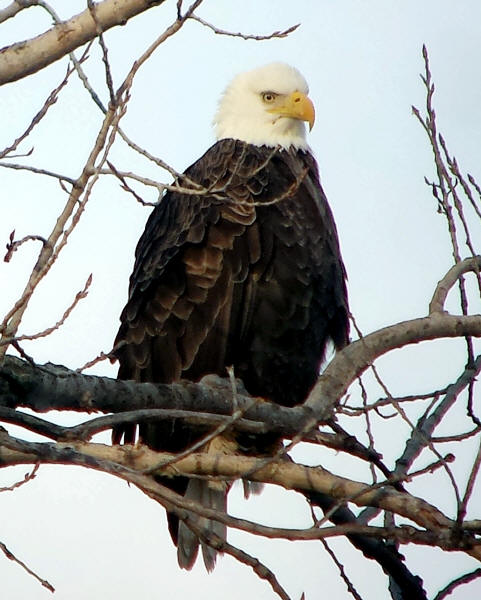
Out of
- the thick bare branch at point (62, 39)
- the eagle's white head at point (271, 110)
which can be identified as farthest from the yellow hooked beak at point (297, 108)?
the thick bare branch at point (62, 39)

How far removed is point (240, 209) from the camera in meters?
4.77

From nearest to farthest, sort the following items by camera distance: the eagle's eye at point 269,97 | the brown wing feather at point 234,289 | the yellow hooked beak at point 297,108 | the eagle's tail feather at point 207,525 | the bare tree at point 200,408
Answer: the bare tree at point 200,408, the brown wing feather at point 234,289, the eagle's tail feather at point 207,525, the yellow hooked beak at point 297,108, the eagle's eye at point 269,97

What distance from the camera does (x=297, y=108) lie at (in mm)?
5500

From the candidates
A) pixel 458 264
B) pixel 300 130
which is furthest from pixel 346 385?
pixel 300 130

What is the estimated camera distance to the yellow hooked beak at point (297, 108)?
5.43m

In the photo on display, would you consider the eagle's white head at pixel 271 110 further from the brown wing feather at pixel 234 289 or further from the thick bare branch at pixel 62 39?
→ the thick bare branch at pixel 62 39

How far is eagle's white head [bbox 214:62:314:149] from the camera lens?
18.1 feet

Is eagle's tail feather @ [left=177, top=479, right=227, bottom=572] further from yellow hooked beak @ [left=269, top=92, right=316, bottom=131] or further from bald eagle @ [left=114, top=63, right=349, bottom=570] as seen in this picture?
yellow hooked beak @ [left=269, top=92, right=316, bottom=131]

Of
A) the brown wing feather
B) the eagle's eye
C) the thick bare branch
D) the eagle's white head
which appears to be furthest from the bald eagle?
the thick bare branch

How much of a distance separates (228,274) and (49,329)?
2.10m

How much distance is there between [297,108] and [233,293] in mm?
1199

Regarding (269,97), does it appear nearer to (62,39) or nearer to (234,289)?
(234,289)

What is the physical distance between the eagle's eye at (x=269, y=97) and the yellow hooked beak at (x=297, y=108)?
0.22 ft

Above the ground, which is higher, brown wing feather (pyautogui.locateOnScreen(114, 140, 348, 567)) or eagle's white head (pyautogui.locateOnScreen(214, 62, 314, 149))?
eagle's white head (pyautogui.locateOnScreen(214, 62, 314, 149))
